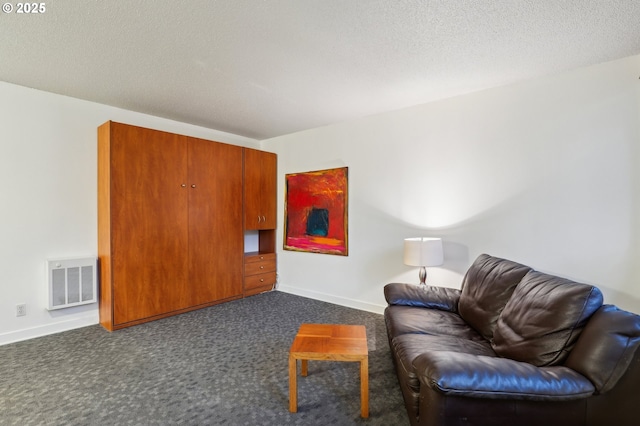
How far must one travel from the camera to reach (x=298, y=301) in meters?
4.25

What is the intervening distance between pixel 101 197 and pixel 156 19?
229 centimetres

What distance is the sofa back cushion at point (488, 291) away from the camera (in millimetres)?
2100

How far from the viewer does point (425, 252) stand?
2.95m

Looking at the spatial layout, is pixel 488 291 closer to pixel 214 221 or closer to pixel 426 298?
pixel 426 298

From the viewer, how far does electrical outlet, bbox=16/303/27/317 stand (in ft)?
9.78

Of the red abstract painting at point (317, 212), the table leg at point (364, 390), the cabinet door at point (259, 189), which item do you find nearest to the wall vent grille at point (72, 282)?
the cabinet door at point (259, 189)

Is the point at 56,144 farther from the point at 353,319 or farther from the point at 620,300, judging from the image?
the point at 620,300

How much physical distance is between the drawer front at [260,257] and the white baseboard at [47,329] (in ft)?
6.20

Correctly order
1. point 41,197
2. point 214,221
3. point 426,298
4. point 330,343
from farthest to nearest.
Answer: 1. point 214,221
2. point 41,197
3. point 426,298
4. point 330,343

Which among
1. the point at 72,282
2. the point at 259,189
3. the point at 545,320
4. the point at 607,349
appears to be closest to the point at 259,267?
the point at 259,189

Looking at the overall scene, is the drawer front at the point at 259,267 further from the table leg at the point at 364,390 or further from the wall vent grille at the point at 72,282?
the table leg at the point at 364,390

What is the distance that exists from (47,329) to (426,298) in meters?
3.83

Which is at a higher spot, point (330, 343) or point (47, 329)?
point (330, 343)

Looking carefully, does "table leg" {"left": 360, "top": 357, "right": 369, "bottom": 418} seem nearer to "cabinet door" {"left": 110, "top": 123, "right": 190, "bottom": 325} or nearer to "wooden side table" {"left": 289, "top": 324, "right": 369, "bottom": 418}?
"wooden side table" {"left": 289, "top": 324, "right": 369, "bottom": 418}
